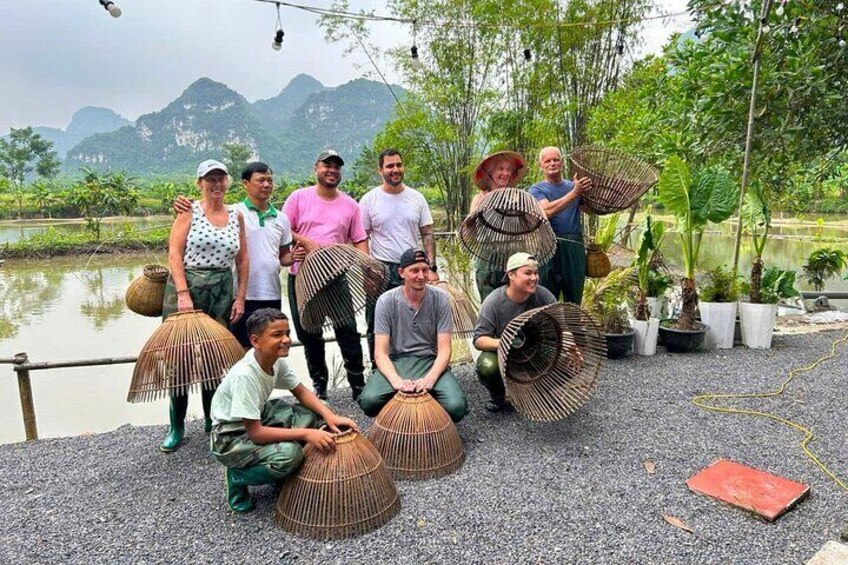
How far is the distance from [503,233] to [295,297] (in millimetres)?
1401

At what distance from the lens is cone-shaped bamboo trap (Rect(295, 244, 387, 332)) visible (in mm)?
2699

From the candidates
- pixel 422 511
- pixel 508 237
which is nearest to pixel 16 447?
pixel 422 511

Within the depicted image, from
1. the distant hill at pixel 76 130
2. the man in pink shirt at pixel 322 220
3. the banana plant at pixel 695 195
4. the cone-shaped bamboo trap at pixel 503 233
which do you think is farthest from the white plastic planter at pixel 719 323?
the distant hill at pixel 76 130

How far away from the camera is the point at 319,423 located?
2.37 m

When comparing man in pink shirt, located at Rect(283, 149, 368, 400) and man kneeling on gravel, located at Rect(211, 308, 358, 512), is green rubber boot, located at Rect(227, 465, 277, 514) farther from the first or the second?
man in pink shirt, located at Rect(283, 149, 368, 400)

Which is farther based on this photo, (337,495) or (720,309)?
(720,309)

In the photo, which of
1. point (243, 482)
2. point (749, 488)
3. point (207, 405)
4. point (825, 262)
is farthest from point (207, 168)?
point (825, 262)

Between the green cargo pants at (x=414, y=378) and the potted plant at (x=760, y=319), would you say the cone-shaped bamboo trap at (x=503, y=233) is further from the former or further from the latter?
the potted plant at (x=760, y=319)

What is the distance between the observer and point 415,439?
2.38 meters

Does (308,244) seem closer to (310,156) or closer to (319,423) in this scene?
(319,423)

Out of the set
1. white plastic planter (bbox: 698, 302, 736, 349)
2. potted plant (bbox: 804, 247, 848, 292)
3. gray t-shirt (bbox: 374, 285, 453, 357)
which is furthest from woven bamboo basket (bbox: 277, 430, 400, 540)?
potted plant (bbox: 804, 247, 848, 292)

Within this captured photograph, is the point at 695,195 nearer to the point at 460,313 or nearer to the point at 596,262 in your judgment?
the point at 596,262

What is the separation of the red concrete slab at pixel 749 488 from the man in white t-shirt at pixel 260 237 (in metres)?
2.13

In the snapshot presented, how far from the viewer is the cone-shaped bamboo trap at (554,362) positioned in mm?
2775
